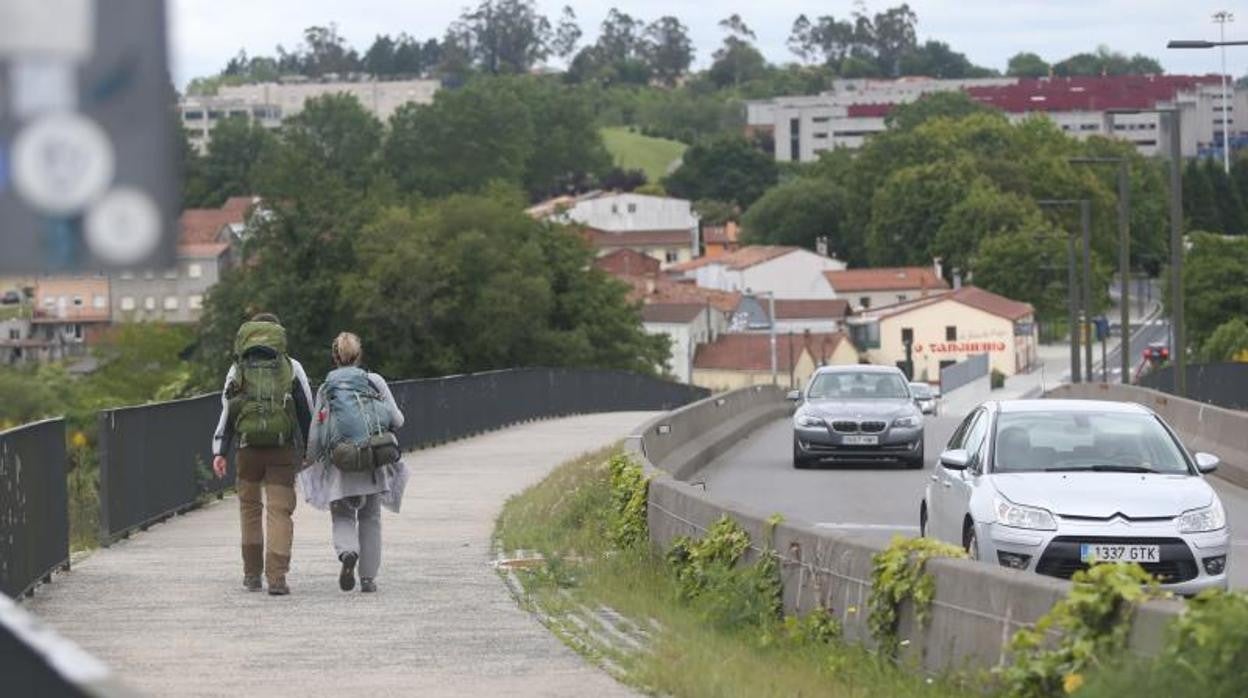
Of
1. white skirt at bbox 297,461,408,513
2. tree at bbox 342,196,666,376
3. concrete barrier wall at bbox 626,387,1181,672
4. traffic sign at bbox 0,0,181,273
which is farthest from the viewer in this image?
tree at bbox 342,196,666,376

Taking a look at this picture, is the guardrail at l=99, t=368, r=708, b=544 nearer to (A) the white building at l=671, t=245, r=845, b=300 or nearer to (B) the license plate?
(B) the license plate

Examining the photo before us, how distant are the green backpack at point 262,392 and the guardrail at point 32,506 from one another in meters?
1.31

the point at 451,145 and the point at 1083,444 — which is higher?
the point at 451,145

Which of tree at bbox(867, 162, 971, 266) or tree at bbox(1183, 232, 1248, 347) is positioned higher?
tree at bbox(867, 162, 971, 266)

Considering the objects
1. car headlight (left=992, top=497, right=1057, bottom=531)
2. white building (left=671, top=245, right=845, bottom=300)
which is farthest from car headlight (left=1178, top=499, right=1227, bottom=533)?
white building (left=671, top=245, right=845, bottom=300)

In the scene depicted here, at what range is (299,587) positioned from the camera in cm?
1551

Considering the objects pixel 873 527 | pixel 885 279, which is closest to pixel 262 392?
pixel 873 527

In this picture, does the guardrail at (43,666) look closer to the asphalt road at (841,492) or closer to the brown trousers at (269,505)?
the brown trousers at (269,505)

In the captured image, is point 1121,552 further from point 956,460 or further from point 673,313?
point 673,313

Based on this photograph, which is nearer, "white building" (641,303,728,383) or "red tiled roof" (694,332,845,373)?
"red tiled roof" (694,332,845,373)

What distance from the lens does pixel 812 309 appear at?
166500 millimetres

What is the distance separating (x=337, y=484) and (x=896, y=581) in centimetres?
466

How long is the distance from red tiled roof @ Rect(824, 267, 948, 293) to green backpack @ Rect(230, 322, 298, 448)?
6093 inches

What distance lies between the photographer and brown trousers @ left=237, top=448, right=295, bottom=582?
48.6ft
